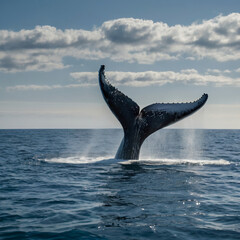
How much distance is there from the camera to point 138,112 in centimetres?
1215

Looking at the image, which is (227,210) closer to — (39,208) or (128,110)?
(39,208)

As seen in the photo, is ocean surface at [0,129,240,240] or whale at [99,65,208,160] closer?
ocean surface at [0,129,240,240]

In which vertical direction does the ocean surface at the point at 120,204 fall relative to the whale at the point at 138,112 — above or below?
below

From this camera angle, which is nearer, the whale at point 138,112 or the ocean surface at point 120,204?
the ocean surface at point 120,204

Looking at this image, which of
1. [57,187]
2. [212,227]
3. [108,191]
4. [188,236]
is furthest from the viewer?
[57,187]

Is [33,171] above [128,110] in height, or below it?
below

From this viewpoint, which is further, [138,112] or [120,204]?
[138,112]

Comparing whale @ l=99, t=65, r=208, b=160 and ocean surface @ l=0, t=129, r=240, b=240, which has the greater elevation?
whale @ l=99, t=65, r=208, b=160

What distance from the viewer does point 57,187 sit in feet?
30.0

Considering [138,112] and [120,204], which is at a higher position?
[138,112]

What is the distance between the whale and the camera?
455 inches

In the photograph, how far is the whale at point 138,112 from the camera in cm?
1156

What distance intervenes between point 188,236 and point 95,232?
4.49 feet

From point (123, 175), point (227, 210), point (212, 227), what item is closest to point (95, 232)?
point (212, 227)
